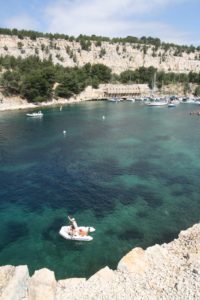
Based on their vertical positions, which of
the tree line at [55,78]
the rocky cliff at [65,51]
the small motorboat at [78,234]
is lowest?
the small motorboat at [78,234]

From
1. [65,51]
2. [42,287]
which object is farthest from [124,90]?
[42,287]

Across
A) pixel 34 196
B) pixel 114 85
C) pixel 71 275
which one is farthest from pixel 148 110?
pixel 71 275

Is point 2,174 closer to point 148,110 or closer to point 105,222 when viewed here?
point 105,222

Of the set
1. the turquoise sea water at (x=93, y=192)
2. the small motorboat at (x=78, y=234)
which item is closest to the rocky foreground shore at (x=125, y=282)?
the turquoise sea water at (x=93, y=192)

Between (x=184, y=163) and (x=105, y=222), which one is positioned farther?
(x=184, y=163)

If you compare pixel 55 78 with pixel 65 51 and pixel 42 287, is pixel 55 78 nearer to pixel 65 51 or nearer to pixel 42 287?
pixel 65 51

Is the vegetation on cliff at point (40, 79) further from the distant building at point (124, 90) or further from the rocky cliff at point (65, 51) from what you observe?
the rocky cliff at point (65, 51)
